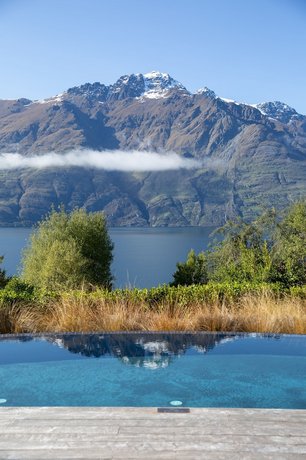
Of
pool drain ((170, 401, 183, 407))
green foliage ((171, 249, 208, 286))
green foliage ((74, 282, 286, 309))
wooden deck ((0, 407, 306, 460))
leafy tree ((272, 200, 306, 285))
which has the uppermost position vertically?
leafy tree ((272, 200, 306, 285))

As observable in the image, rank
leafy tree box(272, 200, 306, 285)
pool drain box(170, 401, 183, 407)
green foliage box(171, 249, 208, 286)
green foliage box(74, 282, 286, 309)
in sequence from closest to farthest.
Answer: pool drain box(170, 401, 183, 407), green foliage box(74, 282, 286, 309), leafy tree box(272, 200, 306, 285), green foliage box(171, 249, 208, 286)

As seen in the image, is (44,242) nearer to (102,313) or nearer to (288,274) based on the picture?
(288,274)

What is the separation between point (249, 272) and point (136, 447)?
12.1 m

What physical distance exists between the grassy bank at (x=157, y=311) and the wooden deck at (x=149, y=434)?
442 cm

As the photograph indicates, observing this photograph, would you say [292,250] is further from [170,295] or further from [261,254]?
[170,295]

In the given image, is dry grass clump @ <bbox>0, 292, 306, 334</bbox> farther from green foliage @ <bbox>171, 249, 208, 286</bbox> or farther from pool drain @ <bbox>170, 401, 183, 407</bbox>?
green foliage @ <bbox>171, 249, 208, 286</bbox>

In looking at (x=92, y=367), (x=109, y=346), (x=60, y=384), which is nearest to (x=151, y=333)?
(x=109, y=346)

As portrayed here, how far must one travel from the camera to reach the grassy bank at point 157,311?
8.48 metres

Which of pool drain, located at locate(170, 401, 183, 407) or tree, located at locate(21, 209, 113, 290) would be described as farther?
tree, located at locate(21, 209, 113, 290)

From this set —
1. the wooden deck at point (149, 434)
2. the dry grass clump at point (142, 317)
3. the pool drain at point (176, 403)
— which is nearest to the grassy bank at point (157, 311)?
the dry grass clump at point (142, 317)

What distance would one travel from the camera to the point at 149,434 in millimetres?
3510

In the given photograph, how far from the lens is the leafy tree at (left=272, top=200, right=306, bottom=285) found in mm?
13930

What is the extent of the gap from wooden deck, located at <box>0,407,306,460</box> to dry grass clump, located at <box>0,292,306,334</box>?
14.5 feet

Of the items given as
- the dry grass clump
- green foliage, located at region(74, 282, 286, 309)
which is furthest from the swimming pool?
green foliage, located at region(74, 282, 286, 309)
